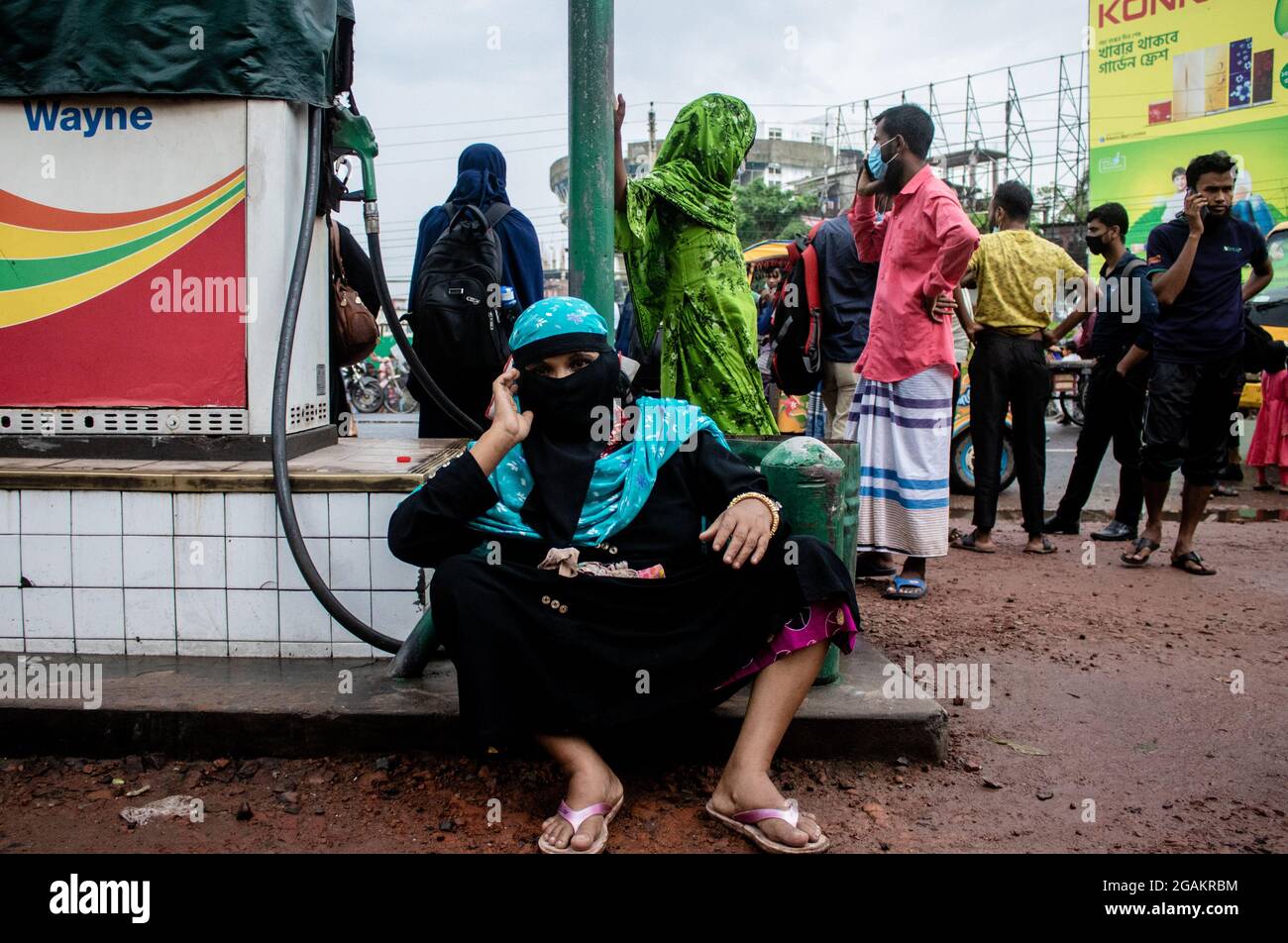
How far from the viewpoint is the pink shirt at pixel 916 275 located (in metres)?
4.24

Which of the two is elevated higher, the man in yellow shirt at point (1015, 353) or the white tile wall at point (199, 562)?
the man in yellow shirt at point (1015, 353)

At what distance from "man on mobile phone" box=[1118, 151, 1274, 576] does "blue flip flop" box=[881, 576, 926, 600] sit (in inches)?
59.7

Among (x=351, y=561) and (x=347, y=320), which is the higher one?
(x=347, y=320)

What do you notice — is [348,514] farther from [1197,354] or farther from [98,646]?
[1197,354]

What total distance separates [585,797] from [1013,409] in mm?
4168

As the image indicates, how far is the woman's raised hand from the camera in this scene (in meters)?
2.53

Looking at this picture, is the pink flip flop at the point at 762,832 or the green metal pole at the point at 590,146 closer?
the pink flip flop at the point at 762,832

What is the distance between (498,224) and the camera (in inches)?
172

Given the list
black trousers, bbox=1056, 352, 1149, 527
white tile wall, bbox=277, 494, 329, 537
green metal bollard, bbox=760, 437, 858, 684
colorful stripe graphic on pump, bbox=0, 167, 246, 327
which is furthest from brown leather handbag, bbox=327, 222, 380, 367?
black trousers, bbox=1056, 352, 1149, 527

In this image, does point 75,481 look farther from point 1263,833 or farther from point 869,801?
point 1263,833

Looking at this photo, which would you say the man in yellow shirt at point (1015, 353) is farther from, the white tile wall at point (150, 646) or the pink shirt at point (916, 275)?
the white tile wall at point (150, 646)

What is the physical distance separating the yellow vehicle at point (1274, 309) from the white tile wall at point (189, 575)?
8.12 metres

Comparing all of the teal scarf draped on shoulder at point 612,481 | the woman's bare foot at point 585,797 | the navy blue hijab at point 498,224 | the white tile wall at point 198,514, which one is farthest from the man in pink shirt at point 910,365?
the white tile wall at point 198,514

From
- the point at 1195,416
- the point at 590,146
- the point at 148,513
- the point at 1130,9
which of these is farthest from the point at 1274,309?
the point at 1130,9
